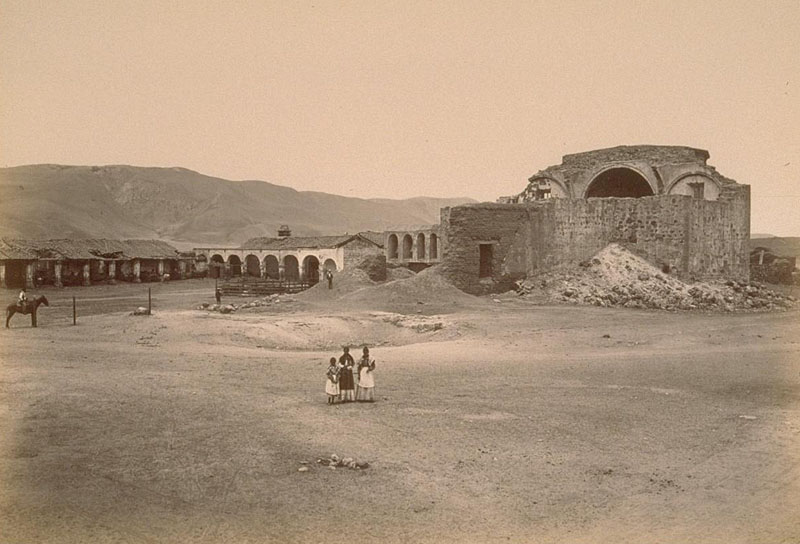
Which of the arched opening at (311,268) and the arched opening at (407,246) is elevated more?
the arched opening at (407,246)

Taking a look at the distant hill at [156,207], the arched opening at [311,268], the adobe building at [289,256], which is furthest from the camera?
the distant hill at [156,207]

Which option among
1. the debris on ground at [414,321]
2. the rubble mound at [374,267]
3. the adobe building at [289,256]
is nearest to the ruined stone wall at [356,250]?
the adobe building at [289,256]

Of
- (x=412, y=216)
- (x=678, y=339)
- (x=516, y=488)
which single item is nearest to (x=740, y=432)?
(x=516, y=488)

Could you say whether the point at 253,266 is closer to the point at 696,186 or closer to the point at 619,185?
the point at 619,185

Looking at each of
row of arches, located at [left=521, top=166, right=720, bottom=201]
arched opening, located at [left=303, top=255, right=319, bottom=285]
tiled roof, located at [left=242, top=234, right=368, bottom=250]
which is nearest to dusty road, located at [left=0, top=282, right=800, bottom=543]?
row of arches, located at [left=521, top=166, right=720, bottom=201]

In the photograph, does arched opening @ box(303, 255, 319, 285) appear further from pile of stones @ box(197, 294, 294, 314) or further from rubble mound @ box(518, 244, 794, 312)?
rubble mound @ box(518, 244, 794, 312)

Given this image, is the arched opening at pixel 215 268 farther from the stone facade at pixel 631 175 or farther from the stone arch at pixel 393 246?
the stone facade at pixel 631 175

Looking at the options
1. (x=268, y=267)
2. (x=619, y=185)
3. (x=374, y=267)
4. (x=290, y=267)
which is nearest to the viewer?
(x=374, y=267)

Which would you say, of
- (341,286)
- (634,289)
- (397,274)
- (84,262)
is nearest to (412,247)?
(397,274)

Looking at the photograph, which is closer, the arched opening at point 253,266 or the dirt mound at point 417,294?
the dirt mound at point 417,294
